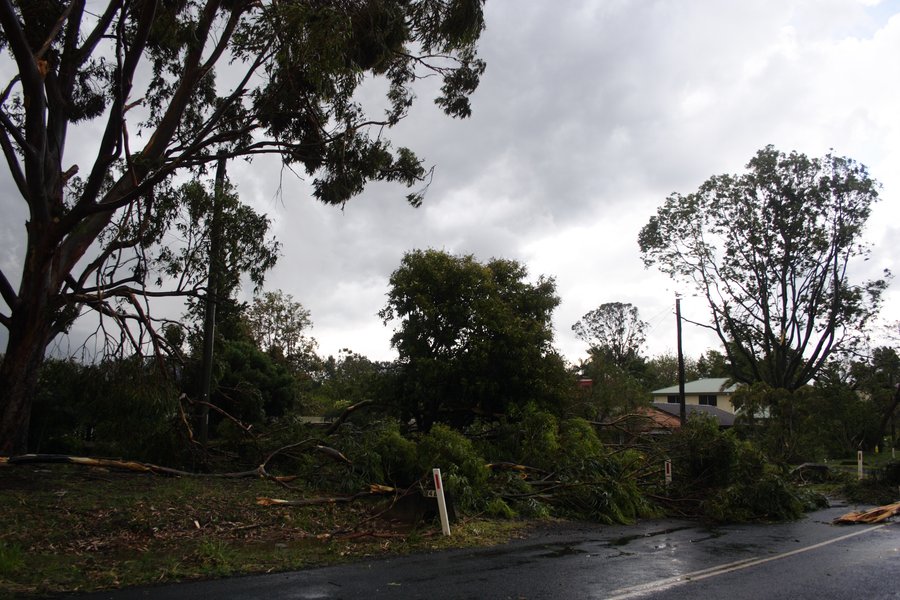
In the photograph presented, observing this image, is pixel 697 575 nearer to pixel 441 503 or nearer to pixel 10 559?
pixel 441 503

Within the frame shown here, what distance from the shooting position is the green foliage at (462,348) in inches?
716

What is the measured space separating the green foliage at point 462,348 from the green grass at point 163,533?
23.4 feet

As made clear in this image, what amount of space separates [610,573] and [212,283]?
33.7 feet

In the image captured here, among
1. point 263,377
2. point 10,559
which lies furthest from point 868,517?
point 263,377

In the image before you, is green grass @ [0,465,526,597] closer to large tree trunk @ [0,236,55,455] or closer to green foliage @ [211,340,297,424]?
large tree trunk @ [0,236,55,455]

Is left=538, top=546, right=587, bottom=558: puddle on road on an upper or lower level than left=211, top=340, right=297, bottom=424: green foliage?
lower

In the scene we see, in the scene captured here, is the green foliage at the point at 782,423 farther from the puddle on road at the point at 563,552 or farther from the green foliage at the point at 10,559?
the green foliage at the point at 10,559

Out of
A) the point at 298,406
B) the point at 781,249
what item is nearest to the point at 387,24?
the point at 298,406

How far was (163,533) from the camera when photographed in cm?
843

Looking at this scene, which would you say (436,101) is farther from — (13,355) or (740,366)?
(740,366)

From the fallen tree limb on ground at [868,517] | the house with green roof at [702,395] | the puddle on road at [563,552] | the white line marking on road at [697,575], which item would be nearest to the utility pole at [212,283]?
the puddle on road at [563,552]

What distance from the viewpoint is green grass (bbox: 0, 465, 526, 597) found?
22.0 ft

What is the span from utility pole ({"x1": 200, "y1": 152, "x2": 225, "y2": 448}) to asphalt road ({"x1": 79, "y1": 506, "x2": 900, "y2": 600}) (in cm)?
786

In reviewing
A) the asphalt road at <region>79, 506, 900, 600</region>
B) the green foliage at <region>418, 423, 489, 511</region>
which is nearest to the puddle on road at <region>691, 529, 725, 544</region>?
the asphalt road at <region>79, 506, 900, 600</region>
